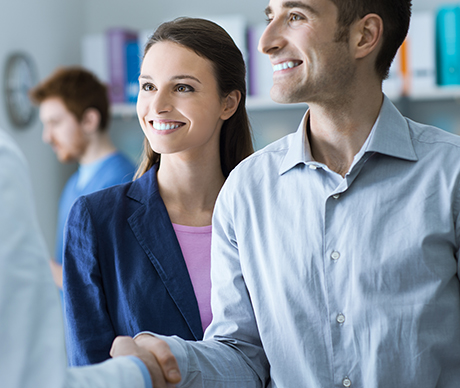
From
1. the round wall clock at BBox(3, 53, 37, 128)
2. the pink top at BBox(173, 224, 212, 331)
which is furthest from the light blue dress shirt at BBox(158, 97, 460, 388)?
the round wall clock at BBox(3, 53, 37, 128)

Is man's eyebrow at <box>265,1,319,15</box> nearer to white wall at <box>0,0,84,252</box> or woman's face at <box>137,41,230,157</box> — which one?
woman's face at <box>137,41,230,157</box>

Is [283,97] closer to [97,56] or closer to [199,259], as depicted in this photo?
[199,259]

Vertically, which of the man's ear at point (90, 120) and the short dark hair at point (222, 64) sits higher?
the short dark hair at point (222, 64)

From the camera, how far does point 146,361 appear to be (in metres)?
1.00

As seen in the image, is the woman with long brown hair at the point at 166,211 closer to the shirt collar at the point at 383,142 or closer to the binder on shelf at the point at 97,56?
the shirt collar at the point at 383,142

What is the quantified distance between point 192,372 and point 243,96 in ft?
2.70

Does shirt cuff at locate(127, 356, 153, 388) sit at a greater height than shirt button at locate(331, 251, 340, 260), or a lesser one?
lesser

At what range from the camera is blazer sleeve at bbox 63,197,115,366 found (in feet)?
4.31

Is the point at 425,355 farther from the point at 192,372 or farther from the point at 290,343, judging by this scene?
the point at 192,372

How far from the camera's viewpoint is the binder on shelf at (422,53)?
304cm

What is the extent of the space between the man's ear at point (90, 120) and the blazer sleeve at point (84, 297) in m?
1.47

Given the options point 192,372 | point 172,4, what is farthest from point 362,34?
point 172,4

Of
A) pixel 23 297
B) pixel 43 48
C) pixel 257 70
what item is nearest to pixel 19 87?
pixel 43 48

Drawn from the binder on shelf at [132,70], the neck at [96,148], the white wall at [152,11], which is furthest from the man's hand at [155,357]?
the white wall at [152,11]
